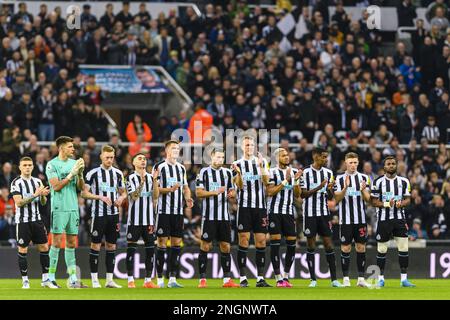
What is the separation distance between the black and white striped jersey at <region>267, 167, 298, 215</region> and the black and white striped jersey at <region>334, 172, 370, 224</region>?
0.79 metres

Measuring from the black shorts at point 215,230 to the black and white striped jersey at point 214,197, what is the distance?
0.21 feet

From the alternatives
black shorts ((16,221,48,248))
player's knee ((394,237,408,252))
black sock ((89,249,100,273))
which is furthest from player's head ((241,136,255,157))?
black shorts ((16,221,48,248))

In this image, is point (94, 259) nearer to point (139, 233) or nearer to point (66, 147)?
point (139, 233)

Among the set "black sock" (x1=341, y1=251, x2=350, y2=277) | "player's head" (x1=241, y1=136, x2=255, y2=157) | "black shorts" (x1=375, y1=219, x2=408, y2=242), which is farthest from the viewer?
"black shorts" (x1=375, y1=219, x2=408, y2=242)

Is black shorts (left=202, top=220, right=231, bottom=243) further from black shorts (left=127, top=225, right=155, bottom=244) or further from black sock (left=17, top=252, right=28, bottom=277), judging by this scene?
black sock (left=17, top=252, right=28, bottom=277)

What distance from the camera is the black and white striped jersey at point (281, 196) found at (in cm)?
1850

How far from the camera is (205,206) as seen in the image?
18.4 meters

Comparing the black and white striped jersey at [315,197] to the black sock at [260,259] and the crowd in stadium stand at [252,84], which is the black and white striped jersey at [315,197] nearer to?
the black sock at [260,259]

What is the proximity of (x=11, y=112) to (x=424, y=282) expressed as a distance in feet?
31.0

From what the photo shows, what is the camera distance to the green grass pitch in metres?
16.1

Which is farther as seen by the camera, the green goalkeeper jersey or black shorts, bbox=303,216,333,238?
black shorts, bbox=303,216,333,238

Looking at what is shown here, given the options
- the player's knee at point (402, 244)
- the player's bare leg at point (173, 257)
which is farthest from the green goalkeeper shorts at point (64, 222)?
the player's knee at point (402, 244)

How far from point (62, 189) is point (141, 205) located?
1.30 meters

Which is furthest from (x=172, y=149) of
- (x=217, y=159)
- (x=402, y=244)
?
(x=402, y=244)
